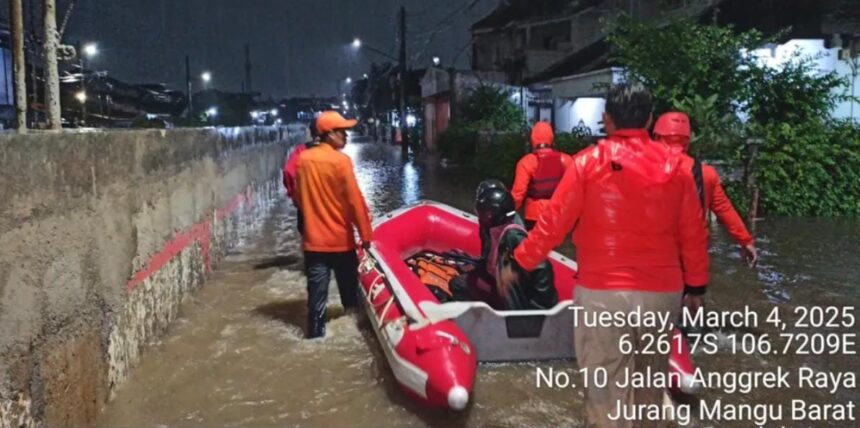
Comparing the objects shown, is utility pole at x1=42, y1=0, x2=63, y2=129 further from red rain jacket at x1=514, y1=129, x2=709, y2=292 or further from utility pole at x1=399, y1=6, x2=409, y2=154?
utility pole at x1=399, y1=6, x2=409, y2=154

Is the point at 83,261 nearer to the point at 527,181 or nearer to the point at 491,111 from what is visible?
the point at 527,181

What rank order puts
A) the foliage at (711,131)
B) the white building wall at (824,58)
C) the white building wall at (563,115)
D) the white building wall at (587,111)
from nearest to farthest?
the foliage at (711,131) → the white building wall at (824,58) → the white building wall at (587,111) → the white building wall at (563,115)

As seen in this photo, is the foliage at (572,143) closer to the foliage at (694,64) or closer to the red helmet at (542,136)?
the foliage at (694,64)

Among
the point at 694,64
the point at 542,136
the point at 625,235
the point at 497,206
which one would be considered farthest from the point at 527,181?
the point at 694,64

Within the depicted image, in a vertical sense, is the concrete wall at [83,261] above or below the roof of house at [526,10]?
below

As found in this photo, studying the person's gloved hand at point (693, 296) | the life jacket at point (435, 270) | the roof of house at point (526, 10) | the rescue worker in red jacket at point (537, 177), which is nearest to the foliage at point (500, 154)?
the life jacket at point (435, 270)

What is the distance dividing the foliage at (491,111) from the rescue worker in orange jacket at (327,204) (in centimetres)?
1868

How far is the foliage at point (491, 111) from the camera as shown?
24.5 m

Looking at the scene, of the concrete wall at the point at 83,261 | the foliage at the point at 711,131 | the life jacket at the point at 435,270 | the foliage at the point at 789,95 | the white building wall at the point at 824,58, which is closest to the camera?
the concrete wall at the point at 83,261

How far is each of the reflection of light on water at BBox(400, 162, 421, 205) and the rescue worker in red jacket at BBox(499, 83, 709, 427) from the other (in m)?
9.28

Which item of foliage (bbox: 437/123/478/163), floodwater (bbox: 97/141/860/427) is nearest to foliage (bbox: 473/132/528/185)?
foliage (bbox: 437/123/478/163)

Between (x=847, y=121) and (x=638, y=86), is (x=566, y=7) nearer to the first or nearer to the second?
(x=847, y=121)

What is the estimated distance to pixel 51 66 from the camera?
439 cm

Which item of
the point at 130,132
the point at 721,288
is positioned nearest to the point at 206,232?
the point at 130,132
